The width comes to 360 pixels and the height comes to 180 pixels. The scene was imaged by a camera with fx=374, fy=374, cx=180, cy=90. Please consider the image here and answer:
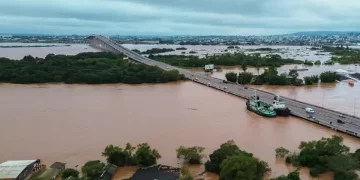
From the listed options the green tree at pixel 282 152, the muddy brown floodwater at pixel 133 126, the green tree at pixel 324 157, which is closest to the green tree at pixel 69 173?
the muddy brown floodwater at pixel 133 126

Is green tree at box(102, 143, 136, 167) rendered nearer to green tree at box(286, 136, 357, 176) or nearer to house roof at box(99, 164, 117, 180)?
house roof at box(99, 164, 117, 180)

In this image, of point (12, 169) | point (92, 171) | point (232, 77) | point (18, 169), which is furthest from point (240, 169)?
point (232, 77)

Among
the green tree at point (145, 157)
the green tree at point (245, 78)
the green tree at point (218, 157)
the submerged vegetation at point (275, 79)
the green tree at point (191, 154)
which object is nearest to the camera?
the green tree at point (218, 157)

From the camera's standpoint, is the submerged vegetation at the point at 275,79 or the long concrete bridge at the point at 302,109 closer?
the long concrete bridge at the point at 302,109

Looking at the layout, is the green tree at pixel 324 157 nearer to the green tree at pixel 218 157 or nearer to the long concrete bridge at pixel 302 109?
the green tree at pixel 218 157

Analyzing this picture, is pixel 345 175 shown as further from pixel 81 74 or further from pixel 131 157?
pixel 81 74

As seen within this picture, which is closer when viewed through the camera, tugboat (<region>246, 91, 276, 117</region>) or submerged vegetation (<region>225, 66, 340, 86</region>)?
tugboat (<region>246, 91, 276, 117</region>)

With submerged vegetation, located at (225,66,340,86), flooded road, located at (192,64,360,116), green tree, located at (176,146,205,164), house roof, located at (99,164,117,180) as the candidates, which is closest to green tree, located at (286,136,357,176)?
green tree, located at (176,146,205,164)

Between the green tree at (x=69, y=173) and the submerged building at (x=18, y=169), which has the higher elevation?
the submerged building at (x=18, y=169)
